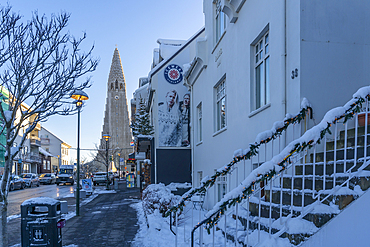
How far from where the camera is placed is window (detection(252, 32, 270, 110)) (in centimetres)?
791

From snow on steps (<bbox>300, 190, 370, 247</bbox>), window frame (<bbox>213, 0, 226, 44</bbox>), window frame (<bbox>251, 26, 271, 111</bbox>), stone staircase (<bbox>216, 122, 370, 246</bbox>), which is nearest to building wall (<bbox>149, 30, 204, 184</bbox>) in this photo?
window frame (<bbox>213, 0, 226, 44</bbox>)

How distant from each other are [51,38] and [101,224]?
20.3 ft

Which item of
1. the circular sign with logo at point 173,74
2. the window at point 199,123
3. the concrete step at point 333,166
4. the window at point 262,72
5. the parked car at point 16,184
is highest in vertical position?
the circular sign with logo at point 173,74

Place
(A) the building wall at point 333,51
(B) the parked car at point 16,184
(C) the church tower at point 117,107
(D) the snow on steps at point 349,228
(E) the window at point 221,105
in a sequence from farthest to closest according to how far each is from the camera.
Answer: (C) the church tower at point 117,107, (B) the parked car at point 16,184, (E) the window at point 221,105, (A) the building wall at point 333,51, (D) the snow on steps at point 349,228

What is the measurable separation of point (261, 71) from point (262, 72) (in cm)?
8

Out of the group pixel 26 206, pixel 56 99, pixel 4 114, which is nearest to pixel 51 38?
pixel 56 99

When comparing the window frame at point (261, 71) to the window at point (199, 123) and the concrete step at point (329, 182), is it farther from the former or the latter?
the window at point (199, 123)

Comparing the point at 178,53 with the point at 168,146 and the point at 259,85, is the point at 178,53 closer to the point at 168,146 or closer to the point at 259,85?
the point at 168,146

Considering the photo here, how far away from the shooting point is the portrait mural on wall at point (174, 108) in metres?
20.5

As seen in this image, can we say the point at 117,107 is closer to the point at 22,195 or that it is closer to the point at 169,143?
the point at 22,195

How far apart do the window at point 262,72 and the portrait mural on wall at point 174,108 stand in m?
12.2

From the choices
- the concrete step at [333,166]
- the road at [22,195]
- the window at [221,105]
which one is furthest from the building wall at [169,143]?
the concrete step at [333,166]

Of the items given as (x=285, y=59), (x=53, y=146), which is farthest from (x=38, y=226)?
(x=53, y=146)

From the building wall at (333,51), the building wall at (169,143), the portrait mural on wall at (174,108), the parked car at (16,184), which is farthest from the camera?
the parked car at (16,184)
